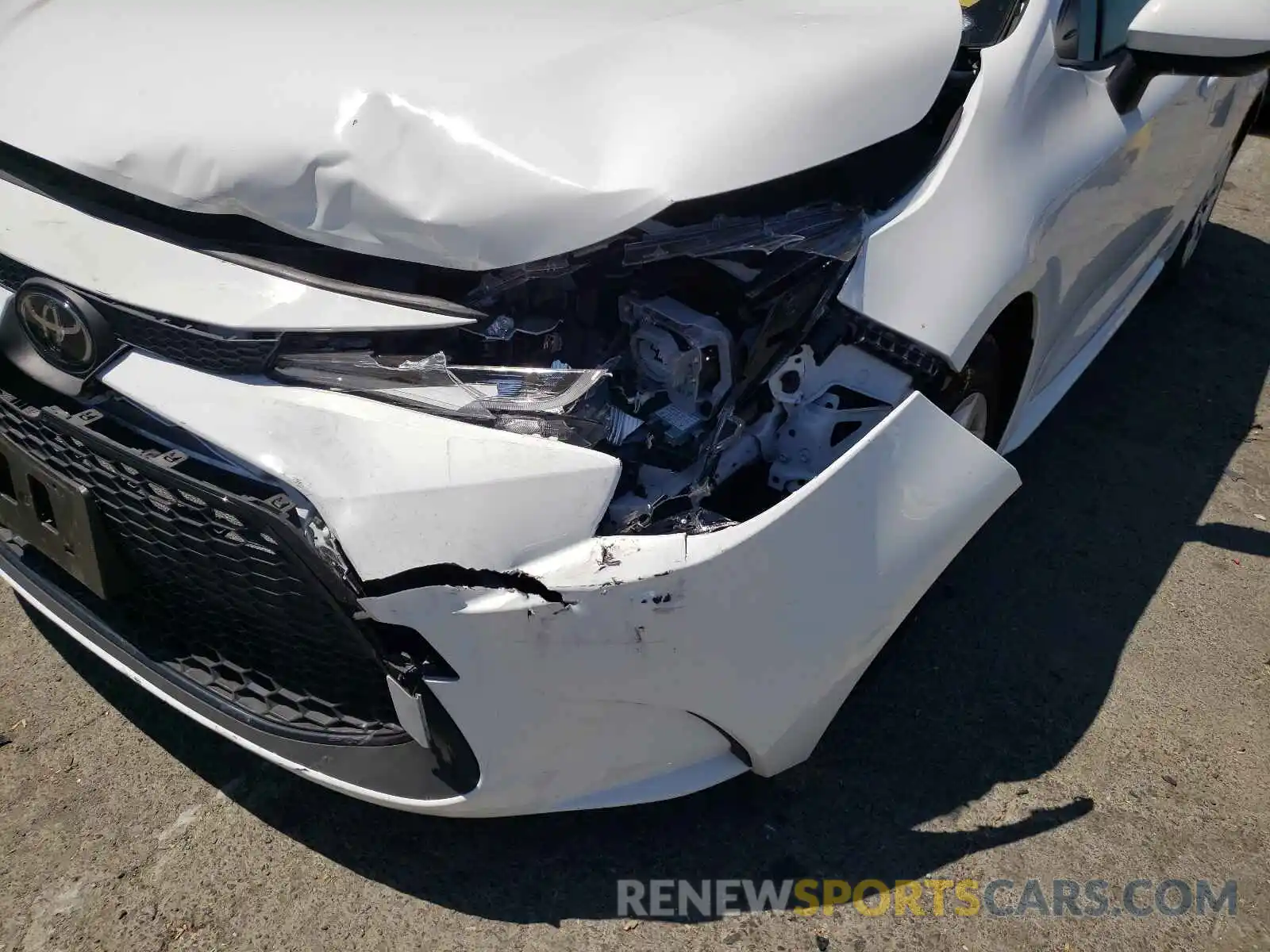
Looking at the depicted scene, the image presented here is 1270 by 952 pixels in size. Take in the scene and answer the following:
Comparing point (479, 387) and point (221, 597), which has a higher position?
point (479, 387)

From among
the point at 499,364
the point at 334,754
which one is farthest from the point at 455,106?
the point at 334,754

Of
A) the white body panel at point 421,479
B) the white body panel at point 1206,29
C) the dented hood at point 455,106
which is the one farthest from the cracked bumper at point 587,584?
the white body panel at point 1206,29

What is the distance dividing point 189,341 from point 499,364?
1.62 feet

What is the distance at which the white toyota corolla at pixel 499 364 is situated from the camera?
1.62 m

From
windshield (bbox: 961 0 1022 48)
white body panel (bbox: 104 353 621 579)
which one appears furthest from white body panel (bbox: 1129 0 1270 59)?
white body panel (bbox: 104 353 621 579)

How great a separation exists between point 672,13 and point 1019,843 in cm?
174

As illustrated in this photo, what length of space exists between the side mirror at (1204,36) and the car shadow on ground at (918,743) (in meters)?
1.25

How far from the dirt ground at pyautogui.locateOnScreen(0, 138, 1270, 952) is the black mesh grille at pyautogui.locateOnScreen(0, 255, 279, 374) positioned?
3.04 feet

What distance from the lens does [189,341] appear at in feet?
5.74

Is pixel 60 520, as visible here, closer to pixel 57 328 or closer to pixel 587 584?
pixel 57 328

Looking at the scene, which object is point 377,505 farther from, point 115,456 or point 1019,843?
point 1019,843

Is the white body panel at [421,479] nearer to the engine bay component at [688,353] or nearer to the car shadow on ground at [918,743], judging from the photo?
the engine bay component at [688,353]

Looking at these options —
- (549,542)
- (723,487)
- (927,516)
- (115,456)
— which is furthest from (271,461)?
(927,516)

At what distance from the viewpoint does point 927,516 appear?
183 cm
